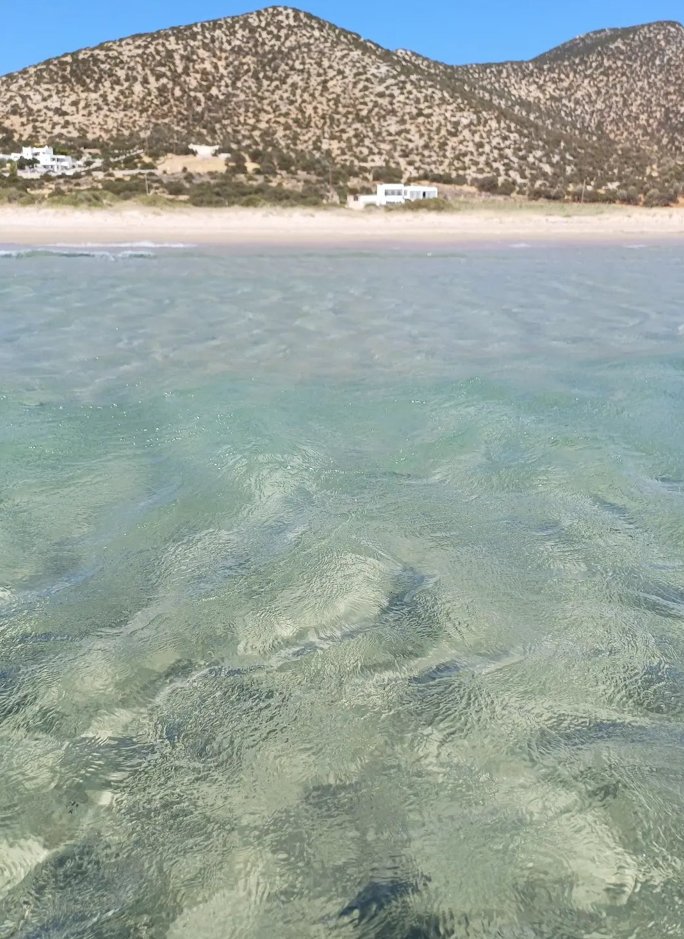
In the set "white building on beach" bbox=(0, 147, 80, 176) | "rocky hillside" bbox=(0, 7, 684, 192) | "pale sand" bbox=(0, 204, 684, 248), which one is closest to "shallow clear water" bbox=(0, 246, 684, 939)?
"pale sand" bbox=(0, 204, 684, 248)

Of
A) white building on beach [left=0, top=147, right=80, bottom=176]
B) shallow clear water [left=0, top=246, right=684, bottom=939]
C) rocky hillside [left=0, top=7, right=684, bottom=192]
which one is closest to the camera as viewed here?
shallow clear water [left=0, top=246, right=684, bottom=939]

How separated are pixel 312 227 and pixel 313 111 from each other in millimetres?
34695

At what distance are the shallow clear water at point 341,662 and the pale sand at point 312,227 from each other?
20.5 m

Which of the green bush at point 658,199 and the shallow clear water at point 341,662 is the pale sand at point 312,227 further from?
the shallow clear water at point 341,662

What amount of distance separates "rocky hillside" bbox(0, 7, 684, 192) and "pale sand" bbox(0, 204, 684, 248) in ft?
51.4

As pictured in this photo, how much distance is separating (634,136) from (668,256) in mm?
62873

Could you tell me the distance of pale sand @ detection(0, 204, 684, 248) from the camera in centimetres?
2630

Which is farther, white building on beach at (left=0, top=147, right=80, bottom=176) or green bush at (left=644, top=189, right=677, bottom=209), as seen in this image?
white building on beach at (left=0, top=147, right=80, bottom=176)

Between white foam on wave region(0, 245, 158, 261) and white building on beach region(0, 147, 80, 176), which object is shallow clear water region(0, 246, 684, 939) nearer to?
white foam on wave region(0, 245, 158, 261)

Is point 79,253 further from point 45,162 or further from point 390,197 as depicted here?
point 45,162

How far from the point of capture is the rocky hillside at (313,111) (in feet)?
176

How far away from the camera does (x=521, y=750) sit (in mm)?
2299

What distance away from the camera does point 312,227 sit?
29.8 meters

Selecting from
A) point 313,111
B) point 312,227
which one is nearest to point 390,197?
point 312,227
